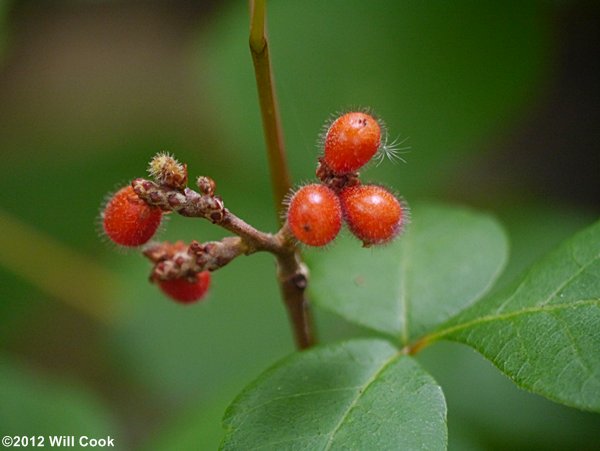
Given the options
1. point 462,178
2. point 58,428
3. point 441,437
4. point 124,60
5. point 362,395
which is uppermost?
point 124,60

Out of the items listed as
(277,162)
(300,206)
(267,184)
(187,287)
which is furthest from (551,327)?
(267,184)

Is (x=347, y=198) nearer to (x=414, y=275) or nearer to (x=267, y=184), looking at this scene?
(x=414, y=275)

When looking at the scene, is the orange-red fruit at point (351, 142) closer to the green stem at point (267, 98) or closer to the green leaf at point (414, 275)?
the green stem at point (267, 98)

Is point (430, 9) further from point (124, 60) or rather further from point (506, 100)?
point (124, 60)

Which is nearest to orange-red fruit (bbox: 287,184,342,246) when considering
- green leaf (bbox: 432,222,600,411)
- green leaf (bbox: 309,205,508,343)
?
green leaf (bbox: 432,222,600,411)

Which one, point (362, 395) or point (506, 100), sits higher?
point (506, 100)

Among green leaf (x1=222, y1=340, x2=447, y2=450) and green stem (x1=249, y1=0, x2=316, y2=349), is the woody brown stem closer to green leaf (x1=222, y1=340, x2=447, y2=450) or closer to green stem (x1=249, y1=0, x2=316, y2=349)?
green stem (x1=249, y1=0, x2=316, y2=349)

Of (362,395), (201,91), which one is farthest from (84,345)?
(362,395)
